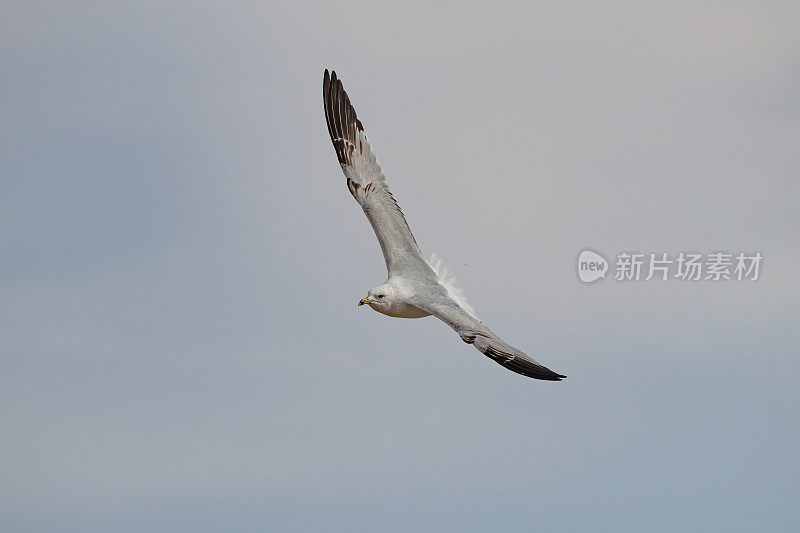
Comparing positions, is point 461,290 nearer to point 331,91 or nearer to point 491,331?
point 491,331

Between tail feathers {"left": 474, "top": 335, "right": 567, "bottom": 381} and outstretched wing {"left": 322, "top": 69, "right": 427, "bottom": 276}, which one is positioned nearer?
tail feathers {"left": 474, "top": 335, "right": 567, "bottom": 381}

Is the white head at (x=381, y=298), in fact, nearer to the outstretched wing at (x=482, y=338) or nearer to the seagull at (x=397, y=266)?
the seagull at (x=397, y=266)

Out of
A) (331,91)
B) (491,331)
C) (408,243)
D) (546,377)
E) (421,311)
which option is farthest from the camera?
(331,91)

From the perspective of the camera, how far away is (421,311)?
32438 mm

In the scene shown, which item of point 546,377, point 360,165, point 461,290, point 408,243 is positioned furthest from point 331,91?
point 546,377

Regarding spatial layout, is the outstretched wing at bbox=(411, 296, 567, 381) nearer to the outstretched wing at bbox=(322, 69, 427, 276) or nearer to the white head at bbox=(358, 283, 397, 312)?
the white head at bbox=(358, 283, 397, 312)

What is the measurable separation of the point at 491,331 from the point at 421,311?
9.80ft

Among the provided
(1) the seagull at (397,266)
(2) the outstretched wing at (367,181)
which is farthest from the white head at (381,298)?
(2) the outstretched wing at (367,181)

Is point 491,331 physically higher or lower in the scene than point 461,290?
lower

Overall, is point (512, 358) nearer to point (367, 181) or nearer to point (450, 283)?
point (450, 283)

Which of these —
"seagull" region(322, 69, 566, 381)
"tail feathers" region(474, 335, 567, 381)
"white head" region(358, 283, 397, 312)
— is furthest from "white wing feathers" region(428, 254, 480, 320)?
"tail feathers" region(474, 335, 567, 381)

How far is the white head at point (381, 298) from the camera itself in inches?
1283

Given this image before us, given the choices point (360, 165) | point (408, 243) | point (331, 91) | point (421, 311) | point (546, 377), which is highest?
point (331, 91)

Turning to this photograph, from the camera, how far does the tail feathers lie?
89.9ft
